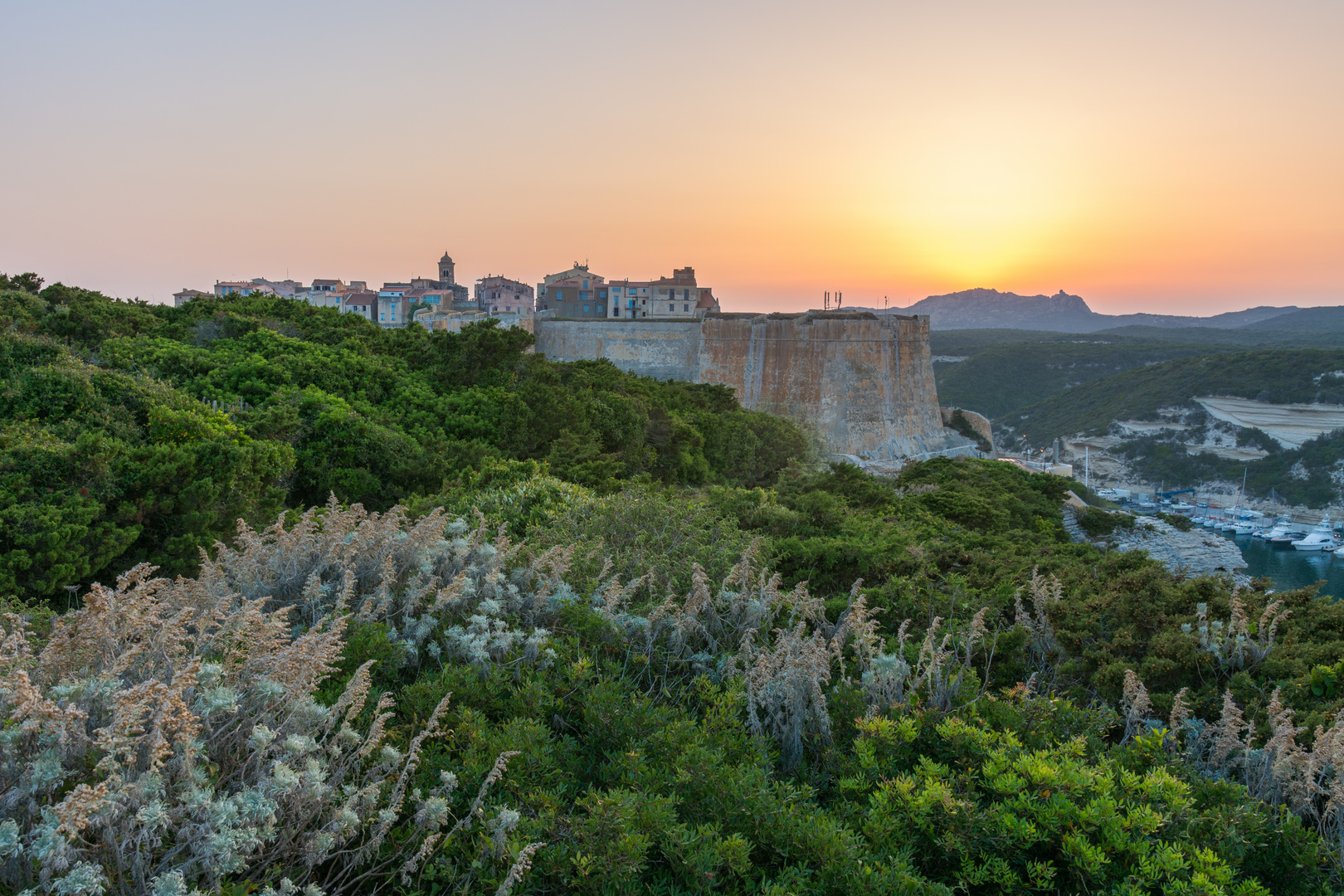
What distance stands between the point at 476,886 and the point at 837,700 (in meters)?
1.69

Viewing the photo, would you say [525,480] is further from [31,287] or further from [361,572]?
[31,287]

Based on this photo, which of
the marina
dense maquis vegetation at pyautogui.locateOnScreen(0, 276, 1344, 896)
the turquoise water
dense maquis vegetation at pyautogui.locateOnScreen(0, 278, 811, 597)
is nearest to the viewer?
dense maquis vegetation at pyautogui.locateOnScreen(0, 276, 1344, 896)

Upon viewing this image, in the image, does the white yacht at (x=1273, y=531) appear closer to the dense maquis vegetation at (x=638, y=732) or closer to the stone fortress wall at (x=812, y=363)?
the stone fortress wall at (x=812, y=363)

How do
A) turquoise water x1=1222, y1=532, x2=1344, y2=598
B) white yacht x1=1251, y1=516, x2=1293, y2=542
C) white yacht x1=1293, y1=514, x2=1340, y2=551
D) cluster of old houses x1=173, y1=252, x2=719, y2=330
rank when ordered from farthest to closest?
cluster of old houses x1=173, y1=252, x2=719, y2=330, white yacht x1=1251, y1=516, x2=1293, y2=542, white yacht x1=1293, y1=514, x2=1340, y2=551, turquoise water x1=1222, y1=532, x2=1344, y2=598

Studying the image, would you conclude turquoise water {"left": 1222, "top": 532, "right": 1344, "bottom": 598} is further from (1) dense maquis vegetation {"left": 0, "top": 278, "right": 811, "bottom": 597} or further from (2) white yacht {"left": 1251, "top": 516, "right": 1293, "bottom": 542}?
(1) dense maquis vegetation {"left": 0, "top": 278, "right": 811, "bottom": 597}

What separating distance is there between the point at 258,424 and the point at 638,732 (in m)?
8.30

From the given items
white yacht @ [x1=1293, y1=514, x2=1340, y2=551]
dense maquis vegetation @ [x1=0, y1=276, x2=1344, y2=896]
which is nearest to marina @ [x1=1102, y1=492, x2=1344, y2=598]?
white yacht @ [x1=1293, y1=514, x2=1340, y2=551]

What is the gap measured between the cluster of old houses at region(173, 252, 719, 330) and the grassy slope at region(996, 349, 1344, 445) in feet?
97.0

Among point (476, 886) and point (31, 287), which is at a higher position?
point (31, 287)

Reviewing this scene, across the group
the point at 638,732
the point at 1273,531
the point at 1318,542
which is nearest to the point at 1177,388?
the point at 1273,531

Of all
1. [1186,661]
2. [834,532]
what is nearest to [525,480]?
[834,532]

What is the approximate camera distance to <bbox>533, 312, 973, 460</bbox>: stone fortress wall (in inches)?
1075

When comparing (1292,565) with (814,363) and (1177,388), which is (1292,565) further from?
(1177,388)

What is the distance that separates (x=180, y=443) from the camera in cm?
805
